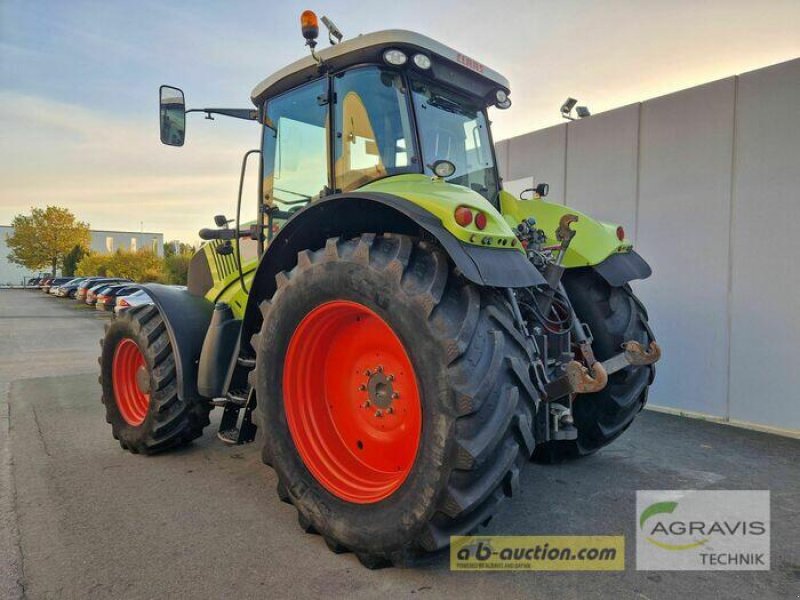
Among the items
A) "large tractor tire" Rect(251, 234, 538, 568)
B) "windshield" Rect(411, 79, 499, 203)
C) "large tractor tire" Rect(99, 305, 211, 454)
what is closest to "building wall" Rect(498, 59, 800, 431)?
"windshield" Rect(411, 79, 499, 203)

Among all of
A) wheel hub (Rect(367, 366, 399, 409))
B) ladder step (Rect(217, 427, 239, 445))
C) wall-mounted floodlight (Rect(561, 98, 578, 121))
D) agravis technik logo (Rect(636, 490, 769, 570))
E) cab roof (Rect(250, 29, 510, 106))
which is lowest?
agravis technik logo (Rect(636, 490, 769, 570))

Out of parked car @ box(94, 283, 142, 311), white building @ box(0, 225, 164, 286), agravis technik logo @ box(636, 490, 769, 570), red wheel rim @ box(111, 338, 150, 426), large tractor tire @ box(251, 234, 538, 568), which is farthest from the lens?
white building @ box(0, 225, 164, 286)

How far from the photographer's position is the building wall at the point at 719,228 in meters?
5.31

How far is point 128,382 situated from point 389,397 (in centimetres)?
302

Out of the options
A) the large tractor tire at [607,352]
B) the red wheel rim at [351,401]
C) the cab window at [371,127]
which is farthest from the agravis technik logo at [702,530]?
the cab window at [371,127]

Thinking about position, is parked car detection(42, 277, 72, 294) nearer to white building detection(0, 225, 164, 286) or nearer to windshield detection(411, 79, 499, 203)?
white building detection(0, 225, 164, 286)

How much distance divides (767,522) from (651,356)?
1.11 m

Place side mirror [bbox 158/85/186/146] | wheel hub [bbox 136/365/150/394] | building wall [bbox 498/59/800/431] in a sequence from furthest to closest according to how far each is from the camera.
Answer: building wall [bbox 498/59/800/431]
wheel hub [bbox 136/365/150/394]
side mirror [bbox 158/85/186/146]

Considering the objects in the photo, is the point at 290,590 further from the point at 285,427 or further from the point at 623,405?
the point at 623,405

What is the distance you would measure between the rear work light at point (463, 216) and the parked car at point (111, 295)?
24.4 m

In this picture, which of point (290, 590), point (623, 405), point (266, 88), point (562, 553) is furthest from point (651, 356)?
point (266, 88)

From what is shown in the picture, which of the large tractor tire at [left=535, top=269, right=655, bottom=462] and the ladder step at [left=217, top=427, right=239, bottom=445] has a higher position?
the large tractor tire at [left=535, top=269, right=655, bottom=462]

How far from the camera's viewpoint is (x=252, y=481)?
3.79m

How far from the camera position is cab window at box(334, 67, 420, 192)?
3223 mm
